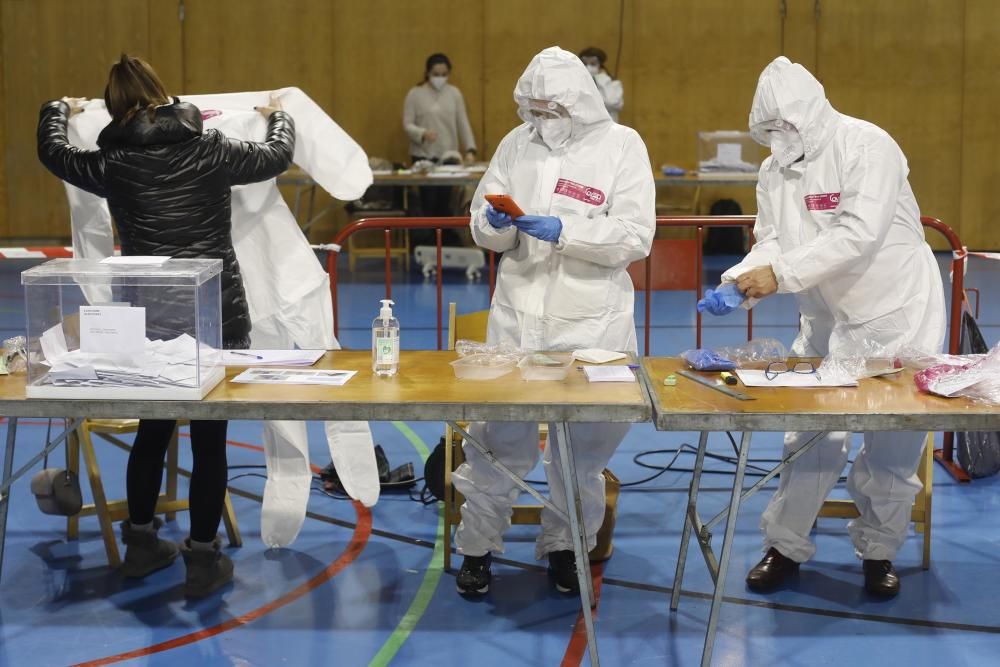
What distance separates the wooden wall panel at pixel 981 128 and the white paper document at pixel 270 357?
1096 cm

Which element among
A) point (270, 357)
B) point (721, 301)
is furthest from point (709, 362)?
point (270, 357)

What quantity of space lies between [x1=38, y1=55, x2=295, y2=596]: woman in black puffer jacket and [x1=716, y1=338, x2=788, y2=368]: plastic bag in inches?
63.9

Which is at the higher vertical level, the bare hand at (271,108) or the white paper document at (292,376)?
the bare hand at (271,108)

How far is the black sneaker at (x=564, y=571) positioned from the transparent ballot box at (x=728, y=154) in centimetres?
743

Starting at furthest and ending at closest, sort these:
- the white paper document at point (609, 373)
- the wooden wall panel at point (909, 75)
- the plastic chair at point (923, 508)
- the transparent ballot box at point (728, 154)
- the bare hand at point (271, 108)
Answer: the wooden wall panel at point (909, 75) < the transparent ballot box at point (728, 154) < the bare hand at point (271, 108) < the plastic chair at point (923, 508) < the white paper document at point (609, 373)

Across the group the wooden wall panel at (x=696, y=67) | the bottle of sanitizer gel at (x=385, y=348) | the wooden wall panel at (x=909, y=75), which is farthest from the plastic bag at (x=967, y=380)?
the wooden wall panel at (x=909, y=75)

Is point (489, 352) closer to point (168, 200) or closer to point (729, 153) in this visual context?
point (168, 200)

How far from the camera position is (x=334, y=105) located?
12.9 m

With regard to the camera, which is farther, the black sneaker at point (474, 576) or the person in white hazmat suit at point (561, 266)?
the black sneaker at point (474, 576)

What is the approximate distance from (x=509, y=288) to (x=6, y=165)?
11043mm

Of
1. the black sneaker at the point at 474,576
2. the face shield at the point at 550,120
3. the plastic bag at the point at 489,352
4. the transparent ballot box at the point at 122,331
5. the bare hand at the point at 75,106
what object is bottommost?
the black sneaker at the point at 474,576

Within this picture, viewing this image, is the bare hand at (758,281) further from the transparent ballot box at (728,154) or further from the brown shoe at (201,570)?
the transparent ballot box at (728,154)

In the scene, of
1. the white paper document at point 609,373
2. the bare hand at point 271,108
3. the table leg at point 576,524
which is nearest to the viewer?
the table leg at point 576,524

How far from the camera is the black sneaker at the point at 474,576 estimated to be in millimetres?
3895
